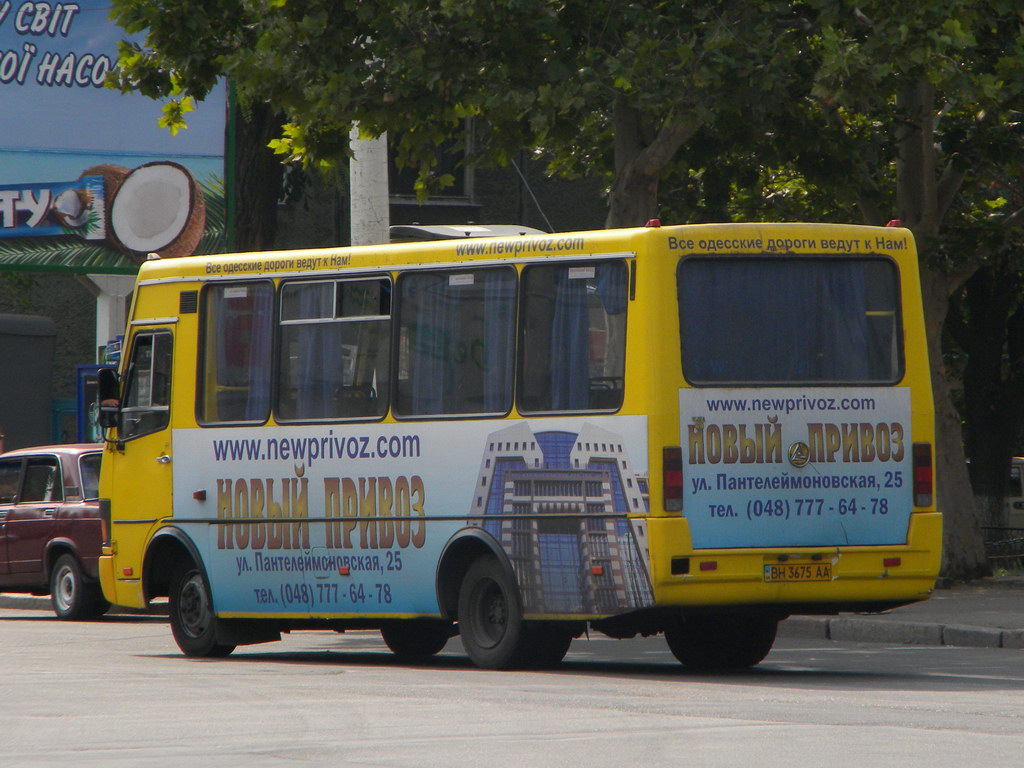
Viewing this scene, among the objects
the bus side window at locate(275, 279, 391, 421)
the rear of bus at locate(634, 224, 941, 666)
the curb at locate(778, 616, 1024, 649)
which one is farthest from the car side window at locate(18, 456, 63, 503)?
the rear of bus at locate(634, 224, 941, 666)

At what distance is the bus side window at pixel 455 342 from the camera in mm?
12148

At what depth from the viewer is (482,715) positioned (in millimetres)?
9336

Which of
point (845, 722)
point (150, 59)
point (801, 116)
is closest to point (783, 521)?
point (845, 722)

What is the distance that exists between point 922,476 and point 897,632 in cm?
398

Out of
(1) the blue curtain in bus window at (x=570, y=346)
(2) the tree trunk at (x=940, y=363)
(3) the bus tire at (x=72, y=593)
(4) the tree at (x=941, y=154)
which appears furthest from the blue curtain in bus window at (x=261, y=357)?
(2) the tree trunk at (x=940, y=363)

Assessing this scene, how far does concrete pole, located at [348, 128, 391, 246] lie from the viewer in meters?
19.3

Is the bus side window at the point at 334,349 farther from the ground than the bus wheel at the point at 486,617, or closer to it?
farther from the ground

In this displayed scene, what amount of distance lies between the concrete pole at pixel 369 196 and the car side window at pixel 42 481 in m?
4.08

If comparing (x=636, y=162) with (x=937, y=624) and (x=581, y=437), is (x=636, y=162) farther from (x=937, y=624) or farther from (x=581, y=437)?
(x=581, y=437)

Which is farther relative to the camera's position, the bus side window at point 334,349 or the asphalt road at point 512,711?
the bus side window at point 334,349

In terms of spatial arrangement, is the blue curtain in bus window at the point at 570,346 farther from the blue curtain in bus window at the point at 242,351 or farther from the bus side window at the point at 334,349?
the blue curtain in bus window at the point at 242,351

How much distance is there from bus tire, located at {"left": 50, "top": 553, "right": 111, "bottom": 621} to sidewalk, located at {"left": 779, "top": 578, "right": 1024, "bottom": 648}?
7.31 metres

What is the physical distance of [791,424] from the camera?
11.6 meters

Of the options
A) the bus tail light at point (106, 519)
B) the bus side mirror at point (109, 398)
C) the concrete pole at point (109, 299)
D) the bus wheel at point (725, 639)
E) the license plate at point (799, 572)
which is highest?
the concrete pole at point (109, 299)
